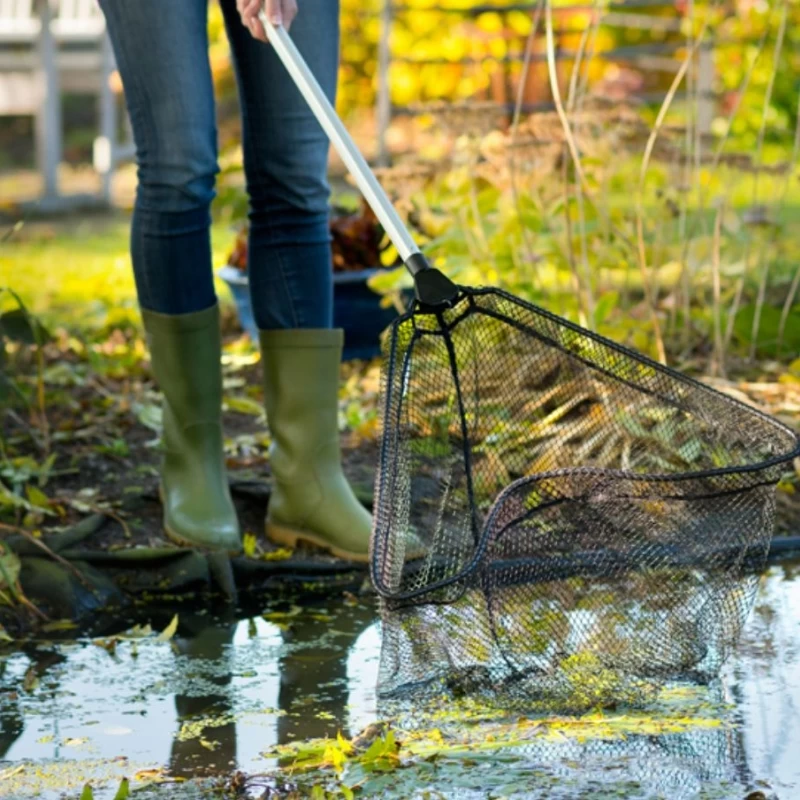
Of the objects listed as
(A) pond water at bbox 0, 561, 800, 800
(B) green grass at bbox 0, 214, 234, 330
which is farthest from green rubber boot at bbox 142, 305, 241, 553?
(B) green grass at bbox 0, 214, 234, 330

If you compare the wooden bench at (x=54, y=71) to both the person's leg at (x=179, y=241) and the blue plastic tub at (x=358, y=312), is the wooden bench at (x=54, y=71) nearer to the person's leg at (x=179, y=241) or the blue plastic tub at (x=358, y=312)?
the blue plastic tub at (x=358, y=312)

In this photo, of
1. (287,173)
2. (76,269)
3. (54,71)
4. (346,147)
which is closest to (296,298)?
(287,173)

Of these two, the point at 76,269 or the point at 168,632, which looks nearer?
the point at 168,632

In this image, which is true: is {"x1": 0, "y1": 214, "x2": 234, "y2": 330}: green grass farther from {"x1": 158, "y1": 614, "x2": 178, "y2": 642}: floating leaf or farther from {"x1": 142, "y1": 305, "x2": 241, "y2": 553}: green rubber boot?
{"x1": 158, "y1": 614, "x2": 178, "y2": 642}: floating leaf

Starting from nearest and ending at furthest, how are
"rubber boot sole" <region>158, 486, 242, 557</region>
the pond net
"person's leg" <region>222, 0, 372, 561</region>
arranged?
the pond net < "person's leg" <region>222, 0, 372, 561</region> < "rubber boot sole" <region>158, 486, 242, 557</region>

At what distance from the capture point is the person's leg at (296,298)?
2.68 m

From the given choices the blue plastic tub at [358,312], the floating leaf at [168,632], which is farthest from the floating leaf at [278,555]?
the blue plastic tub at [358,312]

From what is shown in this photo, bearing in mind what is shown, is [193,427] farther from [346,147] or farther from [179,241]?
[346,147]

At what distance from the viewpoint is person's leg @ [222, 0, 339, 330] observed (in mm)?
2645

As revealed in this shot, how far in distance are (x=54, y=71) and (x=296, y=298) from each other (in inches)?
200

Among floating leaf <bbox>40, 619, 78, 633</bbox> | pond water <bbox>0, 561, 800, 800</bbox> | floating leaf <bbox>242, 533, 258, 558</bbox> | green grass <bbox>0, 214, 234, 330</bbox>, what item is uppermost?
green grass <bbox>0, 214, 234, 330</bbox>

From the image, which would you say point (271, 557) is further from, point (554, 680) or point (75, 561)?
point (554, 680)

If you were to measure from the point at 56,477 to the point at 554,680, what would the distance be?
149 cm

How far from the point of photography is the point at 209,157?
8.67 ft
